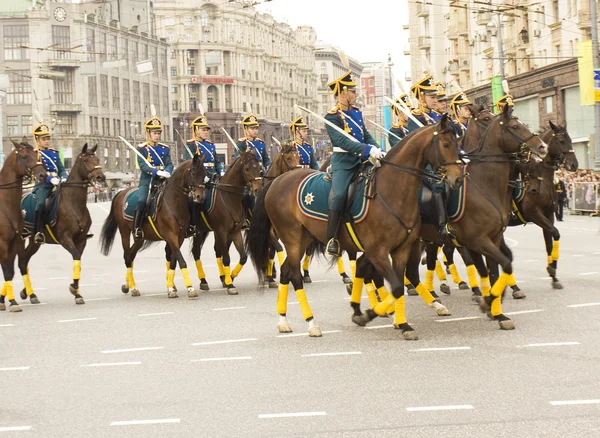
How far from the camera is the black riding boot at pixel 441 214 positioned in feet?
43.7

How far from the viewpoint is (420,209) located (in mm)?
13688

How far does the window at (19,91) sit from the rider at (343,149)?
94.9 metres

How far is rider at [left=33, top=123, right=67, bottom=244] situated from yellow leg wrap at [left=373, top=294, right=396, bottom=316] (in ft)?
25.2

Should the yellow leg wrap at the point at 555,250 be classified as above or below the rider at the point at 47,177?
below

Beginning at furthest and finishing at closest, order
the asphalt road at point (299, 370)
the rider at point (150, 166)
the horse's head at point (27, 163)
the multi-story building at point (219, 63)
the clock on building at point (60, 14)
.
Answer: the multi-story building at point (219, 63)
the clock on building at point (60, 14)
the rider at point (150, 166)
the horse's head at point (27, 163)
the asphalt road at point (299, 370)

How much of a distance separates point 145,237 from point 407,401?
10.8m

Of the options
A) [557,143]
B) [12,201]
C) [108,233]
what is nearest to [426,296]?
[557,143]

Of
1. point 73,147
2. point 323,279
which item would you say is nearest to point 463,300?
point 323,279

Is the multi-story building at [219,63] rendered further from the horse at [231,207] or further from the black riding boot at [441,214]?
the black riding boot at [441,214]

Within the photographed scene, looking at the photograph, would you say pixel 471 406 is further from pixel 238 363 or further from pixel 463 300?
pixel 463 300

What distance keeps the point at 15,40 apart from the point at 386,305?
97.8 meters

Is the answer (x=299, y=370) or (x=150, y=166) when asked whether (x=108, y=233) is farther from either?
(x=299, y=370)

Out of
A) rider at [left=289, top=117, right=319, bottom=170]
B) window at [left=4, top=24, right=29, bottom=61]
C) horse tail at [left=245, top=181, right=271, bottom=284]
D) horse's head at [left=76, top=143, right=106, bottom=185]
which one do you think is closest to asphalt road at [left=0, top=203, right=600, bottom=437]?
horse tail at [left=245, top=181, right=271, bottom=284]

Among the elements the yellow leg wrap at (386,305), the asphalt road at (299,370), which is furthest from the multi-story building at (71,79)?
the yellow leg wrap at (386,305)
